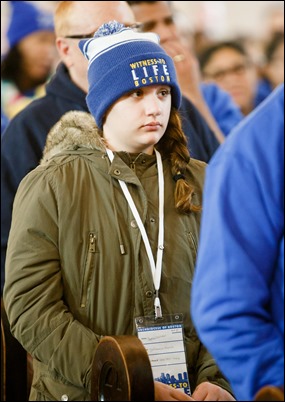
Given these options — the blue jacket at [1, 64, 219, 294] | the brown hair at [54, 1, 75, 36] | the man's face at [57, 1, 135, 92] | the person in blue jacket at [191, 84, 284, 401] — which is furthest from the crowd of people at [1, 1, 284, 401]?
the brown hair at [54, 1, 75, 36]

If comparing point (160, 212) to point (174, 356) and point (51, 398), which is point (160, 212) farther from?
point (51, 398)

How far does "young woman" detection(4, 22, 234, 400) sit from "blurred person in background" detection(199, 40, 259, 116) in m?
1.54

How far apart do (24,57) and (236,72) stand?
97 cm

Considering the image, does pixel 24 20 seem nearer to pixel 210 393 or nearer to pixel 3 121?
pixel 3 121

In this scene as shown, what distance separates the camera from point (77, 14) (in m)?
3.67

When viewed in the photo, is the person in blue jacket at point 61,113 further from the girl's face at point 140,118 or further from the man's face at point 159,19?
the girl's face at point 140,118

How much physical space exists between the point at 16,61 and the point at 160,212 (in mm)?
1787

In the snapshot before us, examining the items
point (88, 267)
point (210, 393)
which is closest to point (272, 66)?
point (88, 267)

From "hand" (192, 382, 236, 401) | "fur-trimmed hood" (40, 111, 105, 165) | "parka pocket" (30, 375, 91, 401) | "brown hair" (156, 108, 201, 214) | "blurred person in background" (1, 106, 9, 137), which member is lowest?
"hand" (192, 382, 236, 401)

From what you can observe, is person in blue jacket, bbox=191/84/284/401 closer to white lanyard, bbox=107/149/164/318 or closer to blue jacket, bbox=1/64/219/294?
white lanyard, bbox=107/149/164/318

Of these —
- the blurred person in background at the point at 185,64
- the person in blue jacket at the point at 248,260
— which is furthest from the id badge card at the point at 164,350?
the blurred person in background at the point at 185,64

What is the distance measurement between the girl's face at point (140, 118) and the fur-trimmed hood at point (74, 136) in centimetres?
6

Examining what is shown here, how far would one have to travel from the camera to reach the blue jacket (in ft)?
12.3

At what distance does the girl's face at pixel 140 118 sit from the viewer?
2449mm
